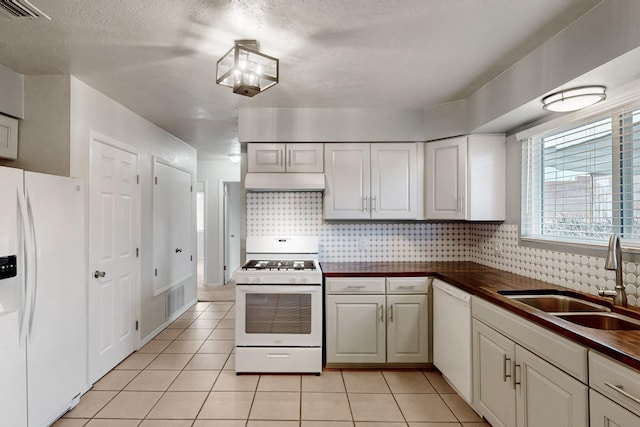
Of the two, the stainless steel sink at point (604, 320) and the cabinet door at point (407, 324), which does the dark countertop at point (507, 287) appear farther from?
the cabinet door at point (407, 324)

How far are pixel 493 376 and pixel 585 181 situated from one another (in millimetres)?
1363

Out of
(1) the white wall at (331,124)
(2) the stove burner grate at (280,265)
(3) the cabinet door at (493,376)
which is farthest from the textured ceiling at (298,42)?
(3) the cabinet door at (493,376)

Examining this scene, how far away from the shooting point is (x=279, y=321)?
2.85 m

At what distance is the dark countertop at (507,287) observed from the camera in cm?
127

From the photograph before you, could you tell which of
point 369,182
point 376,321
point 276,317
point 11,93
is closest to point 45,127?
point 11,93

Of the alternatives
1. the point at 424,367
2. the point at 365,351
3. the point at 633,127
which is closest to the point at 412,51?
the point at 633,127

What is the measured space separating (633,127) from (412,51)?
A: 1.28 metres

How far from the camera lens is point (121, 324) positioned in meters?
3.07

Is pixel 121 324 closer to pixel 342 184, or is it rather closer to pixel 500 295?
pixel 342 184

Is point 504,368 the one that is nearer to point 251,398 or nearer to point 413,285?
point 413,285

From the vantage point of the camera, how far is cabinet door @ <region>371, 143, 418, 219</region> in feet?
10.7

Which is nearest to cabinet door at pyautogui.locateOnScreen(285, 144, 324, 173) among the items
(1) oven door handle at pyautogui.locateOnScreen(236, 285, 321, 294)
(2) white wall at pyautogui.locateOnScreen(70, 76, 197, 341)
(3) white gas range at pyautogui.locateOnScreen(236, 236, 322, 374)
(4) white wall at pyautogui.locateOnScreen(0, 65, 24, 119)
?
(3) white gas range at pyautogui.locateOnScreen(236, 236, 322, 374)

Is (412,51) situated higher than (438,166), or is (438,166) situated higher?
(412,51)

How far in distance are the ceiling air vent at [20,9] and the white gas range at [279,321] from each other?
79.9 inches
